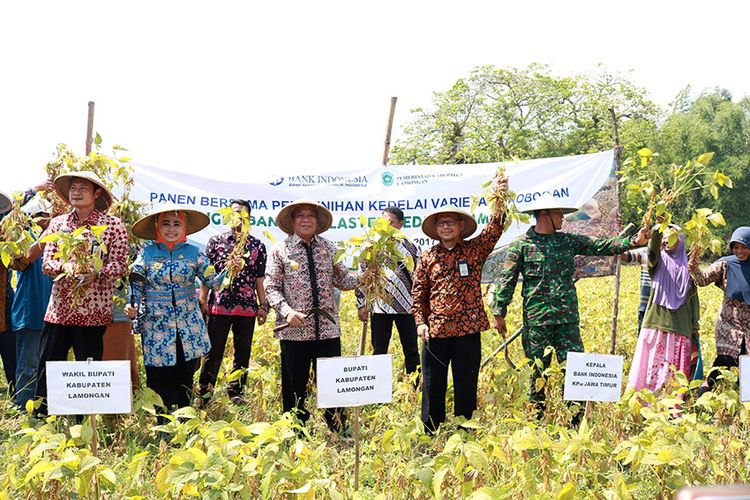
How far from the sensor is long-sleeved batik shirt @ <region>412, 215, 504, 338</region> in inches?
139

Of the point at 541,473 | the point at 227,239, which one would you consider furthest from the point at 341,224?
the point at 541,473

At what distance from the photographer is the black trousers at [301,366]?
3.69 meters

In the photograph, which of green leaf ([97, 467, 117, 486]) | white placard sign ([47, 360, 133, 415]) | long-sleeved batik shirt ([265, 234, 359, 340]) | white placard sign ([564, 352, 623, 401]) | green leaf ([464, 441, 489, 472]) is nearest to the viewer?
green leaf ([97, 467, 117, 486])

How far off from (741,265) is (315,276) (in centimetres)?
291

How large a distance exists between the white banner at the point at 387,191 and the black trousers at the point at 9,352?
1.77 m

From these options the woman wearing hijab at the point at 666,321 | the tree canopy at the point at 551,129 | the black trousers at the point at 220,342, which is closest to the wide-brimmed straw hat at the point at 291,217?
the black trousers at the point at 220,342

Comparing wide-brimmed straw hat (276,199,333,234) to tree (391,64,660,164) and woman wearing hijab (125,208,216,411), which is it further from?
tree (391,64,660,164)

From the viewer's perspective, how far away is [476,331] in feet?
11.7

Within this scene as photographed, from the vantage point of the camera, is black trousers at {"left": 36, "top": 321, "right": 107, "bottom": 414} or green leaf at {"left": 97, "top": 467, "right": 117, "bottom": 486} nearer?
green leaf at {"left": 97, "top": 467, "right": 117, "bottom": 486}

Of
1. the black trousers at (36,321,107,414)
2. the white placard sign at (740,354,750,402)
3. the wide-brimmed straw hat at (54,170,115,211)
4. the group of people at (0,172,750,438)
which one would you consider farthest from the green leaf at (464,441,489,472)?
the wide-brimmed straw hat at (54,170,115,211)

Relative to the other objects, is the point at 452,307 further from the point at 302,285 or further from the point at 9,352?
the point at 9,352

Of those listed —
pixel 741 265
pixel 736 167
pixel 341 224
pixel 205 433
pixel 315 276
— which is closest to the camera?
pixel 205 433

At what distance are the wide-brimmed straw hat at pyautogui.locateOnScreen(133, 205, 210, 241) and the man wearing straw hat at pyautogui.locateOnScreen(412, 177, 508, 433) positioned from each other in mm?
1391

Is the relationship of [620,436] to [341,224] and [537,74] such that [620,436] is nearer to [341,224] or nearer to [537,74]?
[341,224]
